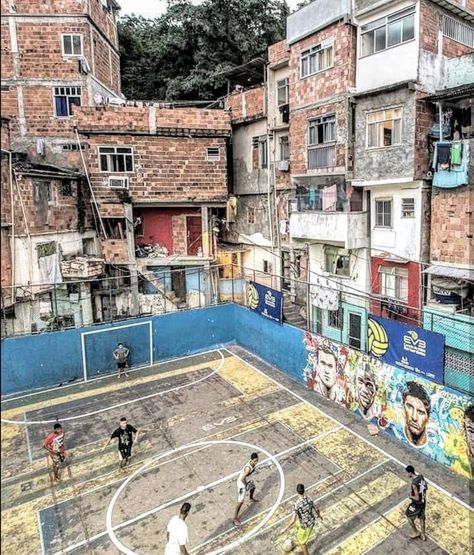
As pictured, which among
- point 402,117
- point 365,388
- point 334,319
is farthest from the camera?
point 334,319

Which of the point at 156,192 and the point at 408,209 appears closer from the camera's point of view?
the point at 408,209

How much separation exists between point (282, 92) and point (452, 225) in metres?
11.5

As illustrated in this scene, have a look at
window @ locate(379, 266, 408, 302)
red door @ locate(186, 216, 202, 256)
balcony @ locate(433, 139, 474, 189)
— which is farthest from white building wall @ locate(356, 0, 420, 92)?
red door @ locate(186, 216, 202, 256)

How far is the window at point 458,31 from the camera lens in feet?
52.0

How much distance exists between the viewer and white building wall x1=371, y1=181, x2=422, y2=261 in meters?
15.9

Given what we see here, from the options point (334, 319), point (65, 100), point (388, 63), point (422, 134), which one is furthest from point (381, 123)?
point (65, 100)

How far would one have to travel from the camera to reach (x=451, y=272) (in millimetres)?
14586

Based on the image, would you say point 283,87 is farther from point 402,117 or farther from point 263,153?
point 402,117

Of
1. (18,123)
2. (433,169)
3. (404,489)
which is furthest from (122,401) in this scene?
(18,123)

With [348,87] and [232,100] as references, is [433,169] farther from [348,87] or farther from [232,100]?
[232,100]

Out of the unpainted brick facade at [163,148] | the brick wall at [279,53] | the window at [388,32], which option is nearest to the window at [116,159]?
the unpainted brick facade at [163,148]

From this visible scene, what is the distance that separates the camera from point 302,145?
19422mm

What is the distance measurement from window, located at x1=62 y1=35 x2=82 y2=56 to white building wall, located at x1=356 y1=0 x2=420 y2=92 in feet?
43.6

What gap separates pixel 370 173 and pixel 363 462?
10.2m
